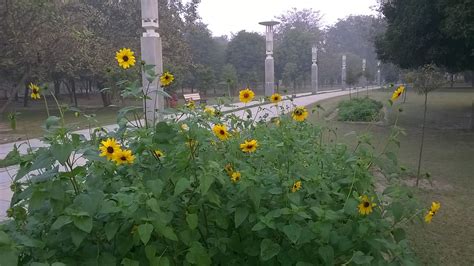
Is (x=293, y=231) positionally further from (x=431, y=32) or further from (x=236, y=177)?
(x=431, y=32)

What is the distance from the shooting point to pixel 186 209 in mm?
2059

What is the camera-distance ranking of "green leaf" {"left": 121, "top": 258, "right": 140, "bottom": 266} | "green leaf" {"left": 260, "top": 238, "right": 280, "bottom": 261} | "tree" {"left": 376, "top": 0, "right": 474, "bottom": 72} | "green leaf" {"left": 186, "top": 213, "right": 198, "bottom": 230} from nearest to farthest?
"green leaf" {"left": 121, "top": 258, "right": 140, "bottom": 266}, "green leaf" {"left": 186, "top": 213, "right": 198, "bottom": 230}, "green leaf" {"left": 260, "top": 238, "right": 280, "bottom": 261}, "tree" {"left": 376, "top": 0, "right": 474, "bottom": 72}

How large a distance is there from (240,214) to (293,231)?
0.25m

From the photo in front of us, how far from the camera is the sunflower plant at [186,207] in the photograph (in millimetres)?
1799

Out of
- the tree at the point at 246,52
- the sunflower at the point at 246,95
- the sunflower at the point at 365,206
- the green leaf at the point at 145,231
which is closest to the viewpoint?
the green leaf at the point at 145,231

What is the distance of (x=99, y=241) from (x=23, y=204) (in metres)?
0.49

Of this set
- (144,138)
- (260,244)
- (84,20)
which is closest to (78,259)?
(144,138)

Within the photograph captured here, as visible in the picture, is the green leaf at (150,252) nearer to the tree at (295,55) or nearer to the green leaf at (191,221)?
the green leaf at (191,221)

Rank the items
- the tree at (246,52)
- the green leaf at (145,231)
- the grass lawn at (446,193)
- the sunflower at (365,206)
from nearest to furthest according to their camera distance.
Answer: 1. the green leaf at (145,231)
2. the sunflower at (365,206)
3. the grass lawn at (446,193)
4. the tree at (246,52)

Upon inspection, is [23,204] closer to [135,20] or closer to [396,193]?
[396,193]

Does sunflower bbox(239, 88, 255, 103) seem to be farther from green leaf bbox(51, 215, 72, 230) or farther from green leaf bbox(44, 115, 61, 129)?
green leaf bbox(51, 215, 72, 230)

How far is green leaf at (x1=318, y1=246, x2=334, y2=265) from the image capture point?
1981mm

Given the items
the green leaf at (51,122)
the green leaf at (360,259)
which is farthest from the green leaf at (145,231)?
the green leaf at (360,259)

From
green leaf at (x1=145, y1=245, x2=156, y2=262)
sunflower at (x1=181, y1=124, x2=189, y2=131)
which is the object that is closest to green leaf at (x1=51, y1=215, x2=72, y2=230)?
green leaf at (x1=145, y1=245, x2=156, y2=262)
